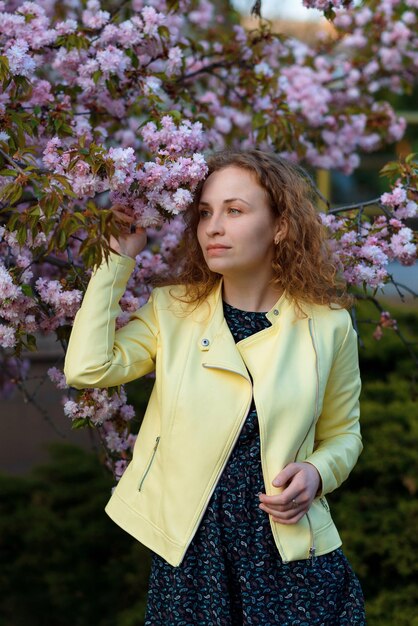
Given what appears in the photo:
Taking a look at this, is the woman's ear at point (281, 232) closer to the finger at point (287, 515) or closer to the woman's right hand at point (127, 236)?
the woman's right hand at point (127, 236)

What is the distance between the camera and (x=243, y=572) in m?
2.08

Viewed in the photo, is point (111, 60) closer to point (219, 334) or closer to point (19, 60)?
point (19, 60)

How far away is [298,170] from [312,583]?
1.06m

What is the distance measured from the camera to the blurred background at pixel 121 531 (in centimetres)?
366

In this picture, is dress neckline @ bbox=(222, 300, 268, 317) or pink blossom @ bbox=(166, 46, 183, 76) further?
pink blossom @ bbox=(166, 46, 183, 76)

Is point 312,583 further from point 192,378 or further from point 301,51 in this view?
point 301,51

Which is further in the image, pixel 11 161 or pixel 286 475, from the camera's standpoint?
pixel 11 161

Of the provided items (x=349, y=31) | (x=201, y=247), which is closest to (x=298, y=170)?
(x=201, y=247)

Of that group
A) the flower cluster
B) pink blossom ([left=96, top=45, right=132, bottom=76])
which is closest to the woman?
the flower cluster

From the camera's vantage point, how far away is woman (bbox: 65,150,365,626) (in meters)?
2.07

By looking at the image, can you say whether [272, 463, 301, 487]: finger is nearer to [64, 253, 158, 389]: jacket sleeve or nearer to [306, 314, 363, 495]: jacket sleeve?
[306, 314, 363, 495]: jacket sleeve

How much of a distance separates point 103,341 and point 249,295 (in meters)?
0.41

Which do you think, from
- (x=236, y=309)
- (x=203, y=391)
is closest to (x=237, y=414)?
(x=203, y=391)

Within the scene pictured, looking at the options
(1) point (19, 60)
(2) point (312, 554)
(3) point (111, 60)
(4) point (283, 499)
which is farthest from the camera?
(3) point (111, 60)
